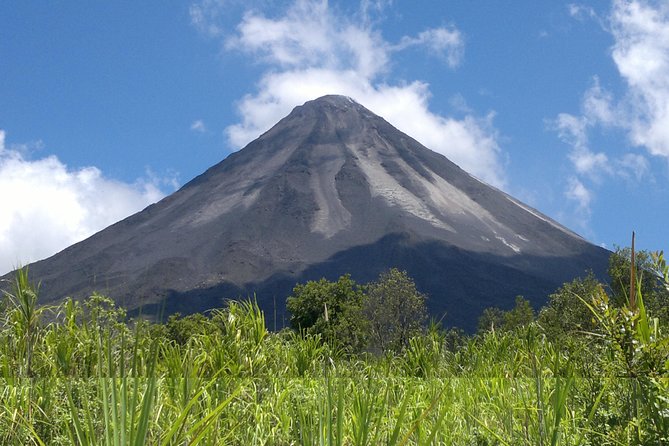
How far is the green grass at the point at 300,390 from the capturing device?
7.86ft

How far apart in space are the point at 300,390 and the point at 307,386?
545 mm

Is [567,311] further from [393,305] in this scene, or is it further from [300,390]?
[300,390]

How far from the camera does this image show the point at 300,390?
6605 mm

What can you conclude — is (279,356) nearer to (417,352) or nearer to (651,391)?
(417,352)

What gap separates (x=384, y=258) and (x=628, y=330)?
561ft

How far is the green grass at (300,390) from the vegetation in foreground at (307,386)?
0.06 ft

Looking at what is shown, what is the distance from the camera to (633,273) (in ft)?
10.9

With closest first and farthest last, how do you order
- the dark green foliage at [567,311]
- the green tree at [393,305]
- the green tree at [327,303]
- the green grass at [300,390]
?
the green grass at [300,390] → the dark green foliage at [567,311] → the green tree at [327,303] → the green tree at [393,305]

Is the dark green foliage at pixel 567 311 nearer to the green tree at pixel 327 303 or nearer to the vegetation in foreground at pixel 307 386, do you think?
the green tree at pixel 327 303

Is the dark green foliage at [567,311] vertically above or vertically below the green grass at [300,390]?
below

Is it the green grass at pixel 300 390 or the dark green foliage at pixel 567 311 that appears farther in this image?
the dark green foliage at pixel 567 311

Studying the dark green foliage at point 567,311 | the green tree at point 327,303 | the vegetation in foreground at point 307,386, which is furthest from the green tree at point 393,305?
the vegetation in foreground at point 307,386

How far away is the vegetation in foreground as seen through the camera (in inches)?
97.0

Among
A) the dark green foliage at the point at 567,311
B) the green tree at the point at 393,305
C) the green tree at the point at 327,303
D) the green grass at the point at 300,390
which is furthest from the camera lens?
the green tree at the point at 393,305
